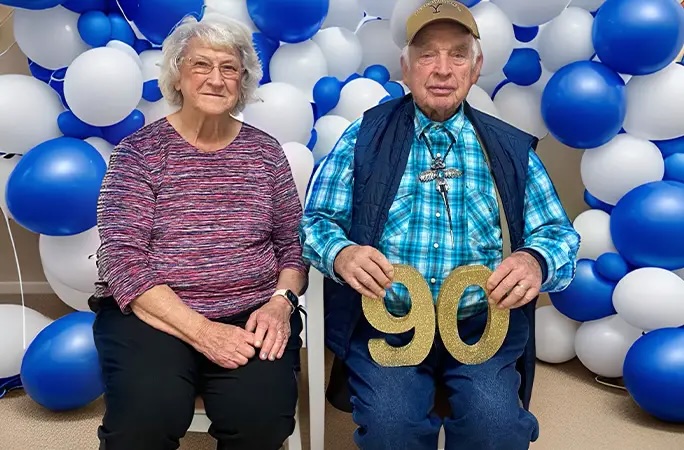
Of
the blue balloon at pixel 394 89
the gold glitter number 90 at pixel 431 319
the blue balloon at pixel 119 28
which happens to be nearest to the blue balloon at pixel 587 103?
the blue balloon at pixel 394 89

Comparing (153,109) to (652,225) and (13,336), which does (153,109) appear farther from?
(652,225)

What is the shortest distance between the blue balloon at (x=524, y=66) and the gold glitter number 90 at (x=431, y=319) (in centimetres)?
130

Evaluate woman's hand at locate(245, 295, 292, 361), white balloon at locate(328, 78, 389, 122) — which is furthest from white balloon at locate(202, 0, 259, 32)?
woman's hand at locate(245, 295, 292, 361)

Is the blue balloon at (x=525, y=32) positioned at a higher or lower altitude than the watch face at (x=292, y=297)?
higher

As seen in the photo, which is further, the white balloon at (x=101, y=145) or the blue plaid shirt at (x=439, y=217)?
the white balloon at (x=101, y=145)

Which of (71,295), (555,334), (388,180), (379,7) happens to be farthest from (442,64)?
(71,295)

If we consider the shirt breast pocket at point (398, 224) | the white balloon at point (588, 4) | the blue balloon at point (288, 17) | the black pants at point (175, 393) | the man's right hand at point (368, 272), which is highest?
the white balloon at point (588, 4)

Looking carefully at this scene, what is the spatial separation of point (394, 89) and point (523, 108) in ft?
1.58

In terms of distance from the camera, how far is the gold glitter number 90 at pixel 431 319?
160 cm

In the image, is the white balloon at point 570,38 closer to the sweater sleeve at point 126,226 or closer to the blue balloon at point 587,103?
the blue balloon at point 587,103

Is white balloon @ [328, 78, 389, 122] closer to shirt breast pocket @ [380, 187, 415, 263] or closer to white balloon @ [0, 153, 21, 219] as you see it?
shirt breast pocket @ [380, 187, 415, 263]

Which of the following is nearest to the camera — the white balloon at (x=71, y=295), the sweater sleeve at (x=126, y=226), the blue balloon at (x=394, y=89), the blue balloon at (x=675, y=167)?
the sweater sleeve at (x=126, y=226)

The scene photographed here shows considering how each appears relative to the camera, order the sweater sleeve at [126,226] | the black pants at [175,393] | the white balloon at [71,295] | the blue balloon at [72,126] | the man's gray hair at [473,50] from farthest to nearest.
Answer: the white balloon at [71,295] → the blue balloon at [72,126] → the man's gray hair at [473,50] → the sweater sleeve at [126,226] → the black pants at [175,393]

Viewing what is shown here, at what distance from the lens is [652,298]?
2.31 meters
